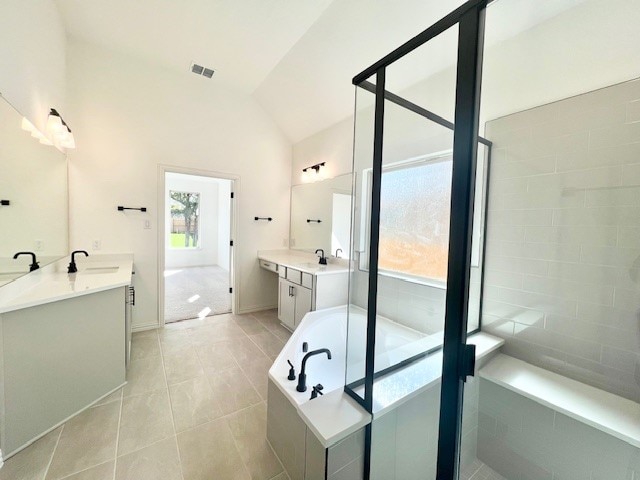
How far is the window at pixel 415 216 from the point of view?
1201 mm

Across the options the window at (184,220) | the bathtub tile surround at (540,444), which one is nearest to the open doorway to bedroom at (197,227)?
the window at (184,220)

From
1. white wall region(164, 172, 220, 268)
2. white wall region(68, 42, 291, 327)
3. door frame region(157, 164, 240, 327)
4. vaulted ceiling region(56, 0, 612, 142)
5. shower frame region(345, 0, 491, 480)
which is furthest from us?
white wall region(164, 172, 220, 268)

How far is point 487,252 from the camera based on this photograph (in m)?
1.88

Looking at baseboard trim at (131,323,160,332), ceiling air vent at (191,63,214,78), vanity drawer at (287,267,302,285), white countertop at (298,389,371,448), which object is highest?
ceiling air vent at (191,63,214,78)

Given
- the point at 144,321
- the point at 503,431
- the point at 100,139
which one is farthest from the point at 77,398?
the point at 503,431

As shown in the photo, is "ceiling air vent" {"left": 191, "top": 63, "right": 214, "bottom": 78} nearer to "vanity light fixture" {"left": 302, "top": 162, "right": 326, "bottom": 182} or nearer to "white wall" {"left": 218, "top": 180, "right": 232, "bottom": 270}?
"vanity light fixture" {"left": 302, "top": 162, "right": 326, "bottom": 182}

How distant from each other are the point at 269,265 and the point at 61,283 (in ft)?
7.11

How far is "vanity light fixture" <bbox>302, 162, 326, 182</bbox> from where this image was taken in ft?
11.8

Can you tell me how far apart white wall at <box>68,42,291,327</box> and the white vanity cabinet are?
720 mm

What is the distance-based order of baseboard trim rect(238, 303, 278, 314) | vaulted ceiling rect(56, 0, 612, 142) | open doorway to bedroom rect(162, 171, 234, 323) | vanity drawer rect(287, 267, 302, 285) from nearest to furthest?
1. vaulted ceiling rect(56, 0, 612, 142)
2. vanity drawer rect(287, 267, 302, 285)
3. baseboard trim rect(238, 303, 278, 314)
4. open doorway to bedroom rect(162, 171, 234, 323)

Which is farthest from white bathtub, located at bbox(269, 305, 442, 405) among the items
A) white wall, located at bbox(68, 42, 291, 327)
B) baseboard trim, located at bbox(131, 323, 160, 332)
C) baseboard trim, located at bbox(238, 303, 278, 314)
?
baseboard trim, located at bbox(131, 323, 160, 332)

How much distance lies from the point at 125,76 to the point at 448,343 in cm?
408

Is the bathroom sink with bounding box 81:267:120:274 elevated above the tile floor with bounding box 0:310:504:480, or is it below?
above

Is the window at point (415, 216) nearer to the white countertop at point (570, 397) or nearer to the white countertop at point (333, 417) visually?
the white countertop at point (333, 417)
